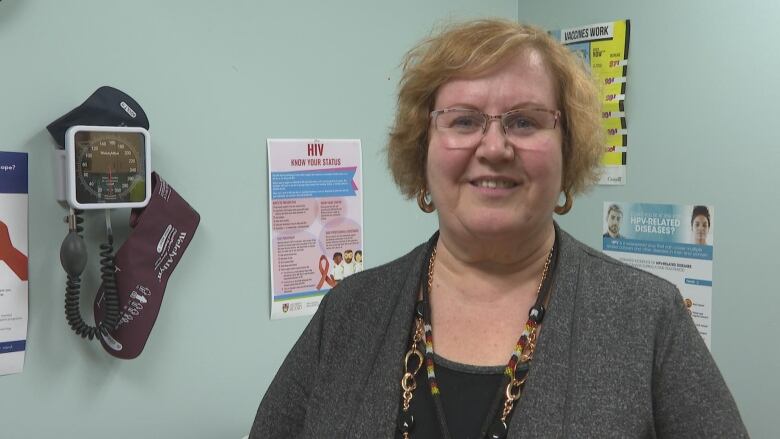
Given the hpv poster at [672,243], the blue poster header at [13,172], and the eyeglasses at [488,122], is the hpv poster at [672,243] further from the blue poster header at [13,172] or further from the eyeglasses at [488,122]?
the blue poster header at [13,172]

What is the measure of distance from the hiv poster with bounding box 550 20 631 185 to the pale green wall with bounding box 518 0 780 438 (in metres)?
0.02

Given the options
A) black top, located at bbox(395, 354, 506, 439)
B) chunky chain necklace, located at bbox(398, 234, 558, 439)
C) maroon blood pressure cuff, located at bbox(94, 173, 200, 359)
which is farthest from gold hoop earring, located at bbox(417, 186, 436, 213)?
maroon blood pressure cuff, located at bbox(94, 173, 200, 359)

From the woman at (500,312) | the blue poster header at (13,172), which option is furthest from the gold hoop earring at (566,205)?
the blue poster header at (13,172)

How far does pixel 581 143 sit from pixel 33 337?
1.08m

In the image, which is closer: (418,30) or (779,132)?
(779,132)

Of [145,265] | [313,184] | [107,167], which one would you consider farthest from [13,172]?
[313,184]

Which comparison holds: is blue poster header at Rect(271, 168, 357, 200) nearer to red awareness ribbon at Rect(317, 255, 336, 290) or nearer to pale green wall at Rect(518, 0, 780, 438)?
red awareness ribbon at Rect(317, 255, 336, 290)

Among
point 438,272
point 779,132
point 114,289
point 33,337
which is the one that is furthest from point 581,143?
point 33,337

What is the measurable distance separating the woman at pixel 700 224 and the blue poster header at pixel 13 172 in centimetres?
153

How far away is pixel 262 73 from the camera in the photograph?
1.69m

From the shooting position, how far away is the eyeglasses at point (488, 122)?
1028 mm

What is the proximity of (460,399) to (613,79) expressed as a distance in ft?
4.13

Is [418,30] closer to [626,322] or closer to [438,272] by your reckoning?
[438,272]

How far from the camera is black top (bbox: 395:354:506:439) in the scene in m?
1.00
